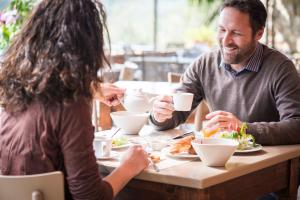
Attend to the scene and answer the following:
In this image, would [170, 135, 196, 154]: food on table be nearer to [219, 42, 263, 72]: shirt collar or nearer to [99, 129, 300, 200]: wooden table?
[99, 129, 300, 200]: wooden table

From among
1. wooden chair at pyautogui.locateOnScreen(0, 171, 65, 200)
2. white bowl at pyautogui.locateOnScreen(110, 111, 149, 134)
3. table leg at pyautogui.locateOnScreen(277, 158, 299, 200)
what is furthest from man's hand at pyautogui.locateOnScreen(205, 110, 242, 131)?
wooden chair at pyautogui.locateOnScreen(0, 171, 65, 200)

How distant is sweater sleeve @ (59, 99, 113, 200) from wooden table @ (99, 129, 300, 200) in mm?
225

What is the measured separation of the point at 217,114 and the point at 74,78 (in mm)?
722

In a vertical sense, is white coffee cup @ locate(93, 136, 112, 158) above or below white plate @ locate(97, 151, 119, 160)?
above

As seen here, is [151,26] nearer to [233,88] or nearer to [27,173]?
[233,88]

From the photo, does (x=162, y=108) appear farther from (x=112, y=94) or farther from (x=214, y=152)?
(x=214, y=152)

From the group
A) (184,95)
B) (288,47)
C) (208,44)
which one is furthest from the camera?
(208,44)

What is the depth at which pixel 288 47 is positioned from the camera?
301 inches

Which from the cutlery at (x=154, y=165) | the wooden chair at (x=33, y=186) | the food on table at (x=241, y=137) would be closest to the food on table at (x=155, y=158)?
the cutlery at (x=154, y=165)

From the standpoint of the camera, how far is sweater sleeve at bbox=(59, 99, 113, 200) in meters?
1.56

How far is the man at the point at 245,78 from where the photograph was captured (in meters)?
2.36

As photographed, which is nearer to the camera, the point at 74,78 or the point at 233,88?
the point at 74,78

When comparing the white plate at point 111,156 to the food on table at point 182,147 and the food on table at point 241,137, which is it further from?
the food on table at point 241,137

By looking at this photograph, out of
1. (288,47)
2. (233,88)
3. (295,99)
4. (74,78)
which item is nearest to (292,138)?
(295,99)
